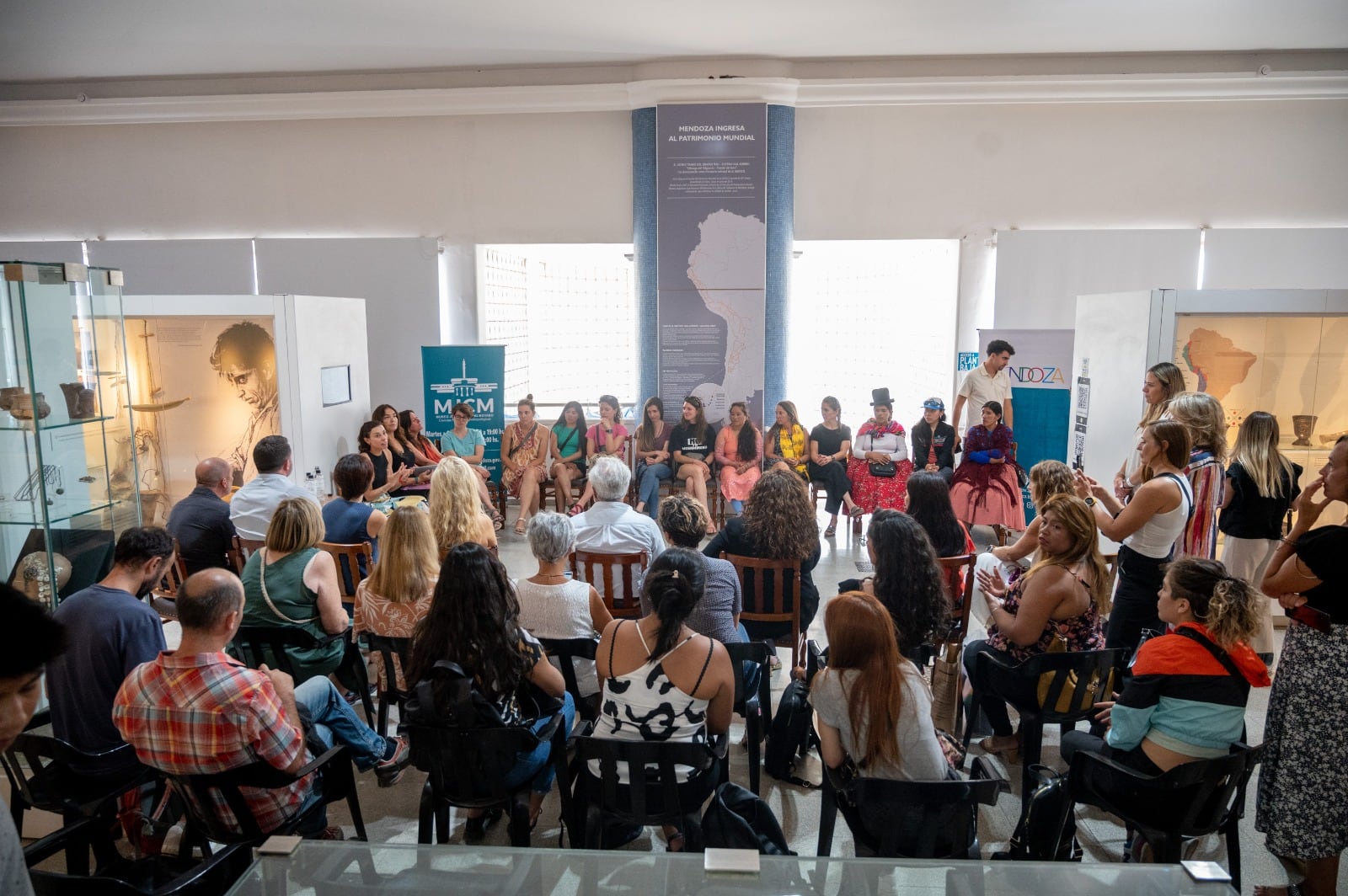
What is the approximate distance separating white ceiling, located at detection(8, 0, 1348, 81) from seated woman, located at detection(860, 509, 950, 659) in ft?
15.2

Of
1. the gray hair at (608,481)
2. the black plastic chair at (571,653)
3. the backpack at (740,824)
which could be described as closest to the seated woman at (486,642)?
the black plastic chair at (571,653)

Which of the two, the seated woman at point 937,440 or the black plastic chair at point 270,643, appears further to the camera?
the seated woman at point 937,440

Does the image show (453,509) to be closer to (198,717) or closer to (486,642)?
(486,642)

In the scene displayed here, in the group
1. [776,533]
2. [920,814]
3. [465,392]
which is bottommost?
[920,814]

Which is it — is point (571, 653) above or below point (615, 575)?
below

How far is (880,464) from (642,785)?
16.9ft

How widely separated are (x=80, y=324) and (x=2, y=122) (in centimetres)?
719

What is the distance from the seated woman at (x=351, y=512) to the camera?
445 cm

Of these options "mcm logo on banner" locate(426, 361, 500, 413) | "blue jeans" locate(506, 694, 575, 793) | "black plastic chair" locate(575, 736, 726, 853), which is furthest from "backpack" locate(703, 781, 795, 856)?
"mcm logo on banner" locate(426, 361, 500, 413)

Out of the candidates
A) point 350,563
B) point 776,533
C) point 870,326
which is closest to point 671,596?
point 776,533

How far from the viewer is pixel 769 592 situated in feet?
13.6

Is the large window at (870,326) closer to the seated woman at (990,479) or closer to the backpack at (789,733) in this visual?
the seated woman at (990,479)

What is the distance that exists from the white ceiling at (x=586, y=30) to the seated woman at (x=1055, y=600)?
4.66 meters

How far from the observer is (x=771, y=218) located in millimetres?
8320
